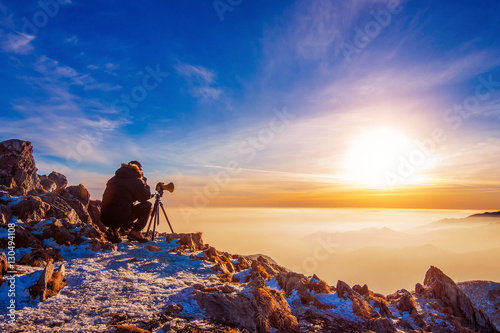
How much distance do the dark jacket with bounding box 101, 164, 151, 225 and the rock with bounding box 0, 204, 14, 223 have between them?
3.27 meters

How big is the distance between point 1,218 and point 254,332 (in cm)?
1025

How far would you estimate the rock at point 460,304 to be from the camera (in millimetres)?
9805

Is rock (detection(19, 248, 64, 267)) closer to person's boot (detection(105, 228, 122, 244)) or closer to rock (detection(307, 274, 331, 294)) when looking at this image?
person's boot (detection(105, 228, 122, 244))

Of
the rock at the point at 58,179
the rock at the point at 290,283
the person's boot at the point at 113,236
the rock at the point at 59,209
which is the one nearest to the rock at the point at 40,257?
the person's boot at the point at 113,236

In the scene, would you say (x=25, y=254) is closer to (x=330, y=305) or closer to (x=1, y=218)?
(x=1, y=218)

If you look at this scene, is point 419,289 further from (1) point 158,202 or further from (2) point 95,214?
(2) point 95,214

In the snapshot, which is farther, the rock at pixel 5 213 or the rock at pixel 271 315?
the rock at pixel 5 213

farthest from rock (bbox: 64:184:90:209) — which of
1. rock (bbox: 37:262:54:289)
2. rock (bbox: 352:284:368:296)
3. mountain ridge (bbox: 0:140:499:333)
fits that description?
rock (bbox: 352:284:368:296)

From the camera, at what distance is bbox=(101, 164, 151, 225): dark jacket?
11906mm

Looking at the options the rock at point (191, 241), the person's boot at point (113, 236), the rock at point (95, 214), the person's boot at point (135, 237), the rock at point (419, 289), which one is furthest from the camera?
the rock at point (95, 214)

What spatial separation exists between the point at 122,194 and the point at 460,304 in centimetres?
1510

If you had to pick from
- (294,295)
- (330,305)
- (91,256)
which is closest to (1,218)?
(91,256)

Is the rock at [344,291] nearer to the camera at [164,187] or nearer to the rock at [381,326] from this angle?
the rock at [381,326]

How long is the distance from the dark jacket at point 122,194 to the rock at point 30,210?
2.54 metres
